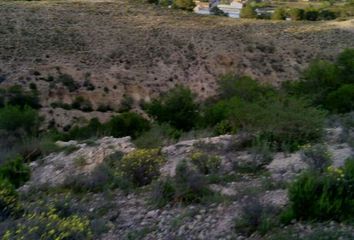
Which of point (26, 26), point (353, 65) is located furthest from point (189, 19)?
point (353, 65)

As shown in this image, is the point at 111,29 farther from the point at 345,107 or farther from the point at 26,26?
the point at 345,107

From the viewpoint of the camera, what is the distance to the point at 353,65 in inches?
971

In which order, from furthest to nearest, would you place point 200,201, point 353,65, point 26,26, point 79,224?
point 26,26 < point 353,65 < point 200,201 < point 79,224

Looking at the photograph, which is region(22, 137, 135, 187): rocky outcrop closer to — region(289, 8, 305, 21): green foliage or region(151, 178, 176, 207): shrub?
region(151, 178, 176, 207): shrub

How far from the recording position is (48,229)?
16.9 ft

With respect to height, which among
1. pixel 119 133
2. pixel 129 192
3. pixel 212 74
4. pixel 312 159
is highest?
pixel 312 159

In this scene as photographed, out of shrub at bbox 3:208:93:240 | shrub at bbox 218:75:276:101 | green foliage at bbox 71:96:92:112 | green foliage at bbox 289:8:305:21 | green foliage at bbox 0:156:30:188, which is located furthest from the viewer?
green foliage at bbox 289:8:305:21

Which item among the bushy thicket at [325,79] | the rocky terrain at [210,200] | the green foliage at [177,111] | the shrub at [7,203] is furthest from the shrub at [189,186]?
the bushy thicket at [325,79]

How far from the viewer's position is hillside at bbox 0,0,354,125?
31.6 meters

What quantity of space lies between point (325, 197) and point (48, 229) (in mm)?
2633

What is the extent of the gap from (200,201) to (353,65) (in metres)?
19.7

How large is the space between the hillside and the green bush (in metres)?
12.6

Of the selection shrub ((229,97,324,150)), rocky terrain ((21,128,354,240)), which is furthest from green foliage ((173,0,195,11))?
rocky terrain ((21,128,354,240))

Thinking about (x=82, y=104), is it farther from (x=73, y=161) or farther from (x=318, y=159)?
(x=318, y=159)
